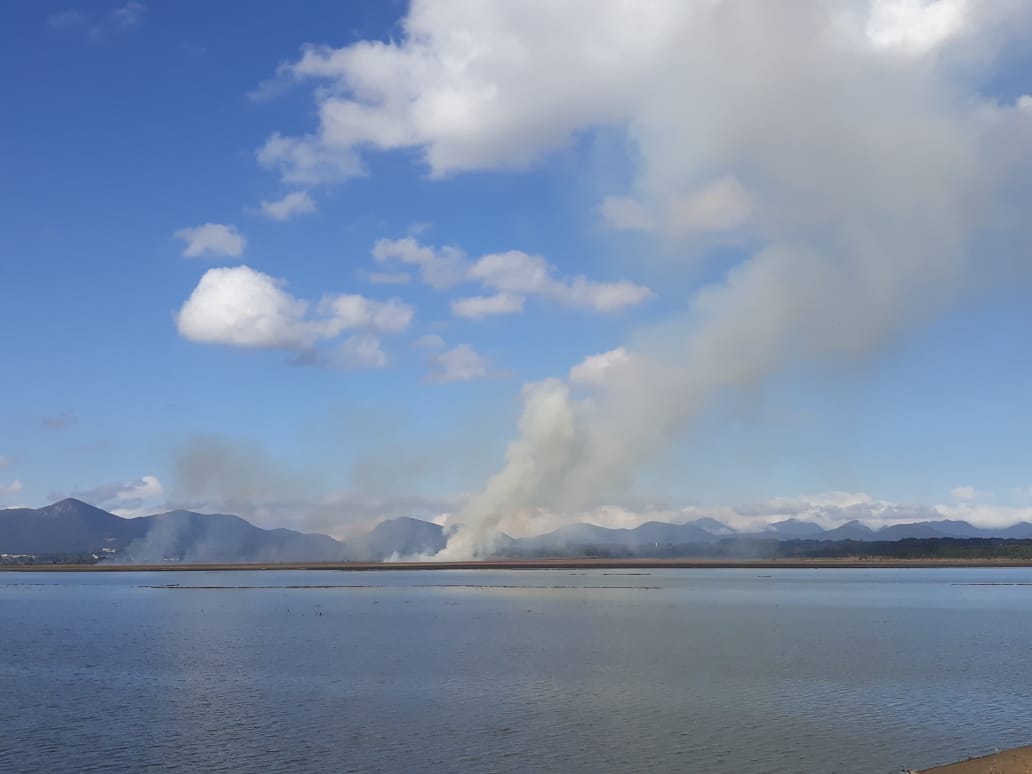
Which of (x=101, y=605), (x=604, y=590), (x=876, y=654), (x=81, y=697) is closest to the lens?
(x=81, y=697)

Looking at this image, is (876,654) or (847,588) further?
(847,588)

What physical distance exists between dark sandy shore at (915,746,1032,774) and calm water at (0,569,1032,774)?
7.17 ft

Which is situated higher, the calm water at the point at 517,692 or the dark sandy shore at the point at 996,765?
the dark sandy shore at the point at 996,765

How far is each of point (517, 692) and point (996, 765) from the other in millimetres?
24873

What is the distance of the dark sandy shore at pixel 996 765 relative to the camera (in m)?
28.2

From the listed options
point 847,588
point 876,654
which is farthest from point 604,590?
point 876,654

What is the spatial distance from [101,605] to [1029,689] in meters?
121

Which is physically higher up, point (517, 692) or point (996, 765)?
point (996, 765)

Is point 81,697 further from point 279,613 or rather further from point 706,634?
point 279,613

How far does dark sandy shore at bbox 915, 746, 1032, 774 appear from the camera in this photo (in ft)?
92.6

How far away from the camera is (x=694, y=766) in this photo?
32.2 meters

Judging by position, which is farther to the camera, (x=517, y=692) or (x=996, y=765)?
(x=517, y=692)

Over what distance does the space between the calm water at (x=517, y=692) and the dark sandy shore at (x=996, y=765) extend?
2.19 meters

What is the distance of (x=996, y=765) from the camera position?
28.9 meters
